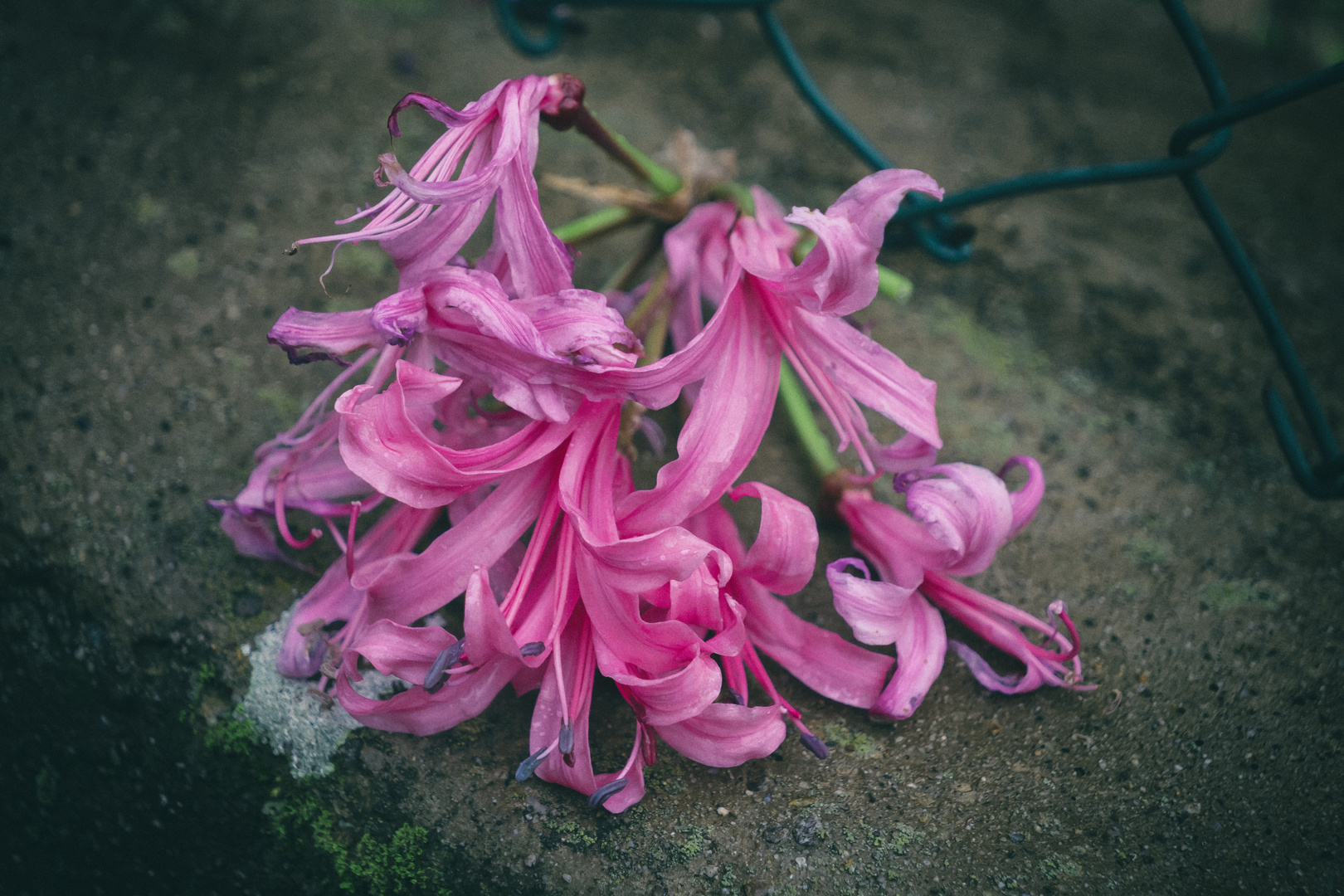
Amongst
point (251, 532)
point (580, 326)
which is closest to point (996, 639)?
point (580, 326)

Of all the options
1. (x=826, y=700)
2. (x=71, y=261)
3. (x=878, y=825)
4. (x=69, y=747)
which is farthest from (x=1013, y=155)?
(x=69, y=747)

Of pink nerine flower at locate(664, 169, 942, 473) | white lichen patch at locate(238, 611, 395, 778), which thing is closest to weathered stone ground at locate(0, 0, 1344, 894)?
white lichen patch at locate(238, 611, 395, 778)

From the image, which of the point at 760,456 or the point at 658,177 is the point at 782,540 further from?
the point at 658,177

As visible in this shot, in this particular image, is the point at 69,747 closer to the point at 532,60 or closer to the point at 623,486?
the point at 623,486

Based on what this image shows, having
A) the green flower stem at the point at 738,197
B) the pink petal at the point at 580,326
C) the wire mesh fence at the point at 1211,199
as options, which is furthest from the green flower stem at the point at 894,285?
the pink petal at the point at 580,326

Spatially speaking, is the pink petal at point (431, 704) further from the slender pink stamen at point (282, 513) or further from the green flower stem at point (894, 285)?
the green flower stem at point (894, 285)

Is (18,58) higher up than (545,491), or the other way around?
(18,58)

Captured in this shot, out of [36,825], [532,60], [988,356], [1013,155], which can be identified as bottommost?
[36,825]

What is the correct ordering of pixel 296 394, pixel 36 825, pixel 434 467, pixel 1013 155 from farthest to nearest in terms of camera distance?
pixel 1013 155 < pixel 296 394 < pixel 36 825 < pixel 434 467
